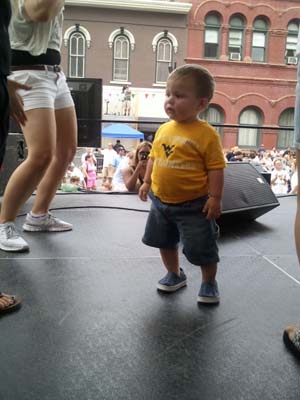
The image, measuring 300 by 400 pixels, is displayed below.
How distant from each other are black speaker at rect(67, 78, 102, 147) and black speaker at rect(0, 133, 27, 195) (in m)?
0.65

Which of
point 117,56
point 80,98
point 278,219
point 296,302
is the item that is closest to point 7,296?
point 296,302

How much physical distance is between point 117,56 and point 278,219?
1706 cm

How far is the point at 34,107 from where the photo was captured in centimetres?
237

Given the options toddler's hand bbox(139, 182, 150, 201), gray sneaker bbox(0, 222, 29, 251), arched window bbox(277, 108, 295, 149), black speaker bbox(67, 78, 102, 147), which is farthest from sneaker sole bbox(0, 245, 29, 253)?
arched window bbox(277, 108, 295, 149)

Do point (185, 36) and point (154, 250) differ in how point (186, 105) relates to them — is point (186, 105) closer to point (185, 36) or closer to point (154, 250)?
point (154, 250)

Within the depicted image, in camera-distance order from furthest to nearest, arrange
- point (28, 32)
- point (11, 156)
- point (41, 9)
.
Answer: point (11, 156) → point (28, 32) → point (41, 9)

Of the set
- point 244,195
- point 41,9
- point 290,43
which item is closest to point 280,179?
point 244,195

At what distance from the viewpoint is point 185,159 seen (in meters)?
1.76

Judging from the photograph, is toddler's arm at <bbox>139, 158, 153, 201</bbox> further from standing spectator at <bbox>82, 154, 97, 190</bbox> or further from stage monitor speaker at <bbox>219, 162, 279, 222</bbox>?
standing spectator at <bbox>82, 154, 97, 190</bbox>

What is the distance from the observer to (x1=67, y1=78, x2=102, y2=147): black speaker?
15.3ft

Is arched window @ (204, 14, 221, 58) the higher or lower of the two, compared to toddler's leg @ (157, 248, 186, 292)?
higher

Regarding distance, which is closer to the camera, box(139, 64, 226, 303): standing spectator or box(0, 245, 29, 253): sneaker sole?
box(139, 64, 226, 303): standing spectator

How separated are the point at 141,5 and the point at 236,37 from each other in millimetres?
4115

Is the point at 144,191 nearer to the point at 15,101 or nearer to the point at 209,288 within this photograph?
the point at 209,288
